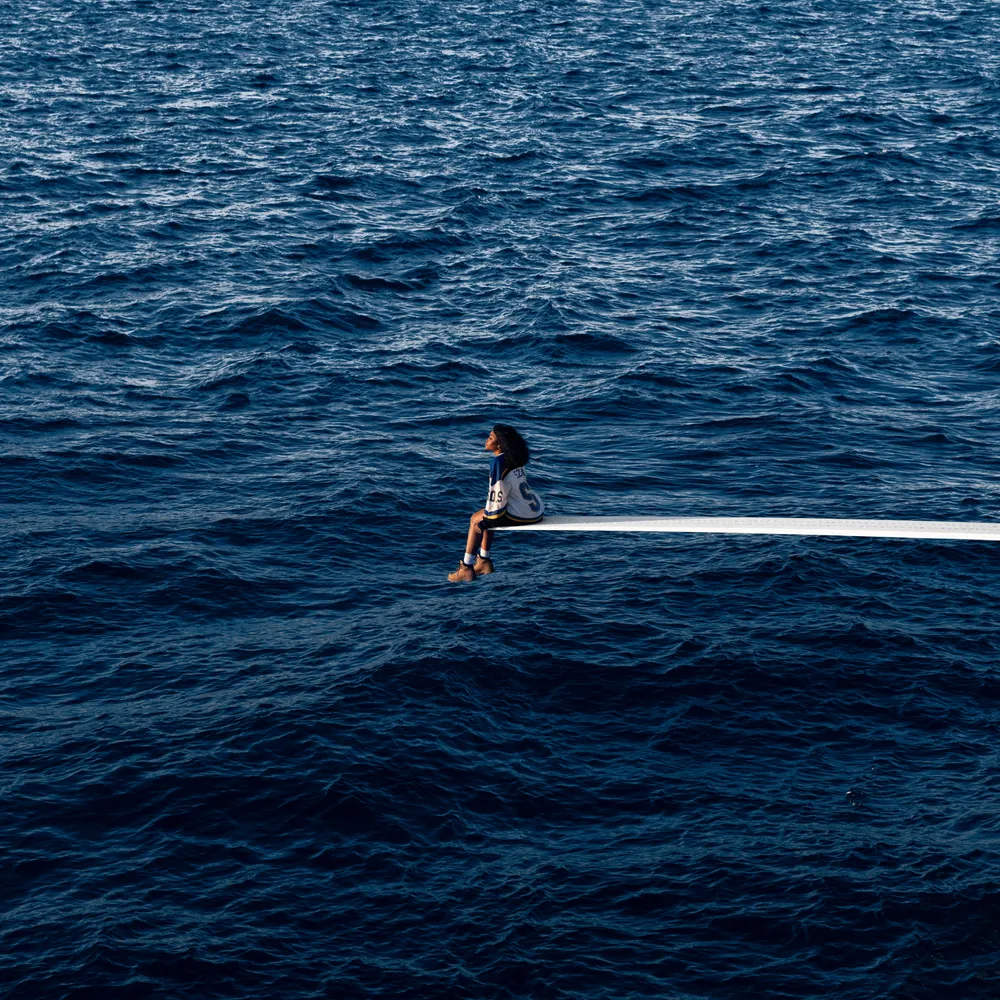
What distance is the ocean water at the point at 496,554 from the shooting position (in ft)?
110

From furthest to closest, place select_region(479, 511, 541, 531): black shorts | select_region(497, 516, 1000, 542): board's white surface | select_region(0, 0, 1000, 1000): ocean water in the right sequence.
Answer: select_region(0, 0, 1000, 1000): ocean water → select_region(479, 511, 541, 531): black shorts → select_region(497, 516, 1000, 542): board's white surface

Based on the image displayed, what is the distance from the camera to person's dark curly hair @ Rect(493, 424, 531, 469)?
1243 inches

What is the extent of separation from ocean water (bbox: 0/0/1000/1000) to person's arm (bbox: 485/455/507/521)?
8320 millimetres

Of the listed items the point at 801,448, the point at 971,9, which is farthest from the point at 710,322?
the point at 971,9

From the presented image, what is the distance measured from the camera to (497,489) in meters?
32.1

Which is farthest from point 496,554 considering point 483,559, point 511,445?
point 511,445

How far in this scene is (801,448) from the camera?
179 feet

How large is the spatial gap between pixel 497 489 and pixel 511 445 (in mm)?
1064

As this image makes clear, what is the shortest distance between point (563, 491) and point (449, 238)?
25828 millimetres

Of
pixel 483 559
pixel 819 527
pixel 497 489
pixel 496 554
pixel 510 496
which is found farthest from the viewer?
pixel 496 554

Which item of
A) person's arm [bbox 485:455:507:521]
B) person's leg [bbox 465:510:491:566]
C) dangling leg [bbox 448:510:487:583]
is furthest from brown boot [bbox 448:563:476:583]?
person's arm [bbox 485:455:507:521]

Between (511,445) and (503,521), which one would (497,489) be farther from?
(511,445)

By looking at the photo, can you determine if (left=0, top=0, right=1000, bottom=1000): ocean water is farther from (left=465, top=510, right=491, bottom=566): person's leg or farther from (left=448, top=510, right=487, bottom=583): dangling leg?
(left=465, top=510, right=491, bottom=566): person's leg

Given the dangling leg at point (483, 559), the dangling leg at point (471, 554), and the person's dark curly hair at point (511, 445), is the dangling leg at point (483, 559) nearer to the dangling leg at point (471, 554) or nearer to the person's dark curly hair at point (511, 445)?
the dangling leg at point (471, 554)
